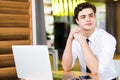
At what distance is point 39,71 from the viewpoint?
1.64 metres

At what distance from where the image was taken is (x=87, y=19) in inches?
82.9

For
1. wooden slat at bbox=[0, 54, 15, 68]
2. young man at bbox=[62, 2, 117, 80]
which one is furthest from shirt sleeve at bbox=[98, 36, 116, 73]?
wooden slat at bbox=[0, 54, 15, 68]

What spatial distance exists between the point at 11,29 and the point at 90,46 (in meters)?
1.29

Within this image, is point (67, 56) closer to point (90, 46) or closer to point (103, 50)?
point (90, 46)

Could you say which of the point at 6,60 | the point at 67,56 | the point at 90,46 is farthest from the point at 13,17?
the point at 90,46

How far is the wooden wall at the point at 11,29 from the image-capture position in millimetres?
3023

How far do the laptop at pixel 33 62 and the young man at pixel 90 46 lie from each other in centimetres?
50

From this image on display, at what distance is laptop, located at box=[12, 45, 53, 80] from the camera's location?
62.7 inches

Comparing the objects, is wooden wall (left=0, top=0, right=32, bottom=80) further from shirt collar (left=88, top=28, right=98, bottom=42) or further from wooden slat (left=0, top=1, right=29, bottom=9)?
shirt collar (left=88, top=28, right=98, bottom=42)

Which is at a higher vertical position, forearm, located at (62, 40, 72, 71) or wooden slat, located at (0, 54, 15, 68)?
forearm, located at (62, 40, 72, 71)

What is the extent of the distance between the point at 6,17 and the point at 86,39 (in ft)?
4.30

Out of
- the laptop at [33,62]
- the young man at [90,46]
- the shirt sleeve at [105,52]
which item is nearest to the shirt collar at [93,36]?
the young man at [90,46]

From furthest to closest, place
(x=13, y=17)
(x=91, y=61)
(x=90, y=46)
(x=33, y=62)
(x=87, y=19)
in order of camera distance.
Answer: (x=13, y=17) → (x=90, y=46) → (x=87, y=19) → (x=91, y=61) → (x=33, y=62)

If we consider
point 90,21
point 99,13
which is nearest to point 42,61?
point 90,21
